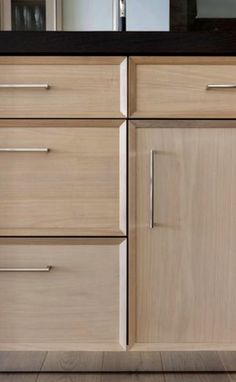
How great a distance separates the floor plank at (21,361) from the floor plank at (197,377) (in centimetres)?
36

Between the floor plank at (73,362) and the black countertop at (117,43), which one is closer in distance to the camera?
the black countertop at (117,43)

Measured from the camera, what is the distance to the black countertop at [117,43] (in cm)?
109

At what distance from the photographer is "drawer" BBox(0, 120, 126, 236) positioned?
44.1 inches

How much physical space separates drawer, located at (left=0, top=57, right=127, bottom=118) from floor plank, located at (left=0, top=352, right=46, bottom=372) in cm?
69

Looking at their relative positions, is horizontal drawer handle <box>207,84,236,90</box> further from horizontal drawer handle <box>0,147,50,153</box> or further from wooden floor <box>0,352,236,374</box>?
wooden floor <box>0,352,236,374</box>

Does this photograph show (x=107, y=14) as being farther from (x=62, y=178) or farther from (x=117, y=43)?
(x=62, y=178)

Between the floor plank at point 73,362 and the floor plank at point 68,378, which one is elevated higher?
the floor plank at point 73,362

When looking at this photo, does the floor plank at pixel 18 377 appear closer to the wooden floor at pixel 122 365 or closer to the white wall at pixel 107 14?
the wooden floor at pixel 122 365

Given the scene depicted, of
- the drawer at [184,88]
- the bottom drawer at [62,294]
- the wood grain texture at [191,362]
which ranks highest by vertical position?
the drawer at [184,88]

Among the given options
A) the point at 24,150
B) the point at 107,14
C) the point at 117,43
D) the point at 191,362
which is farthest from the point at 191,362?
the point at 107,14

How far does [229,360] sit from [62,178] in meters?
0.72

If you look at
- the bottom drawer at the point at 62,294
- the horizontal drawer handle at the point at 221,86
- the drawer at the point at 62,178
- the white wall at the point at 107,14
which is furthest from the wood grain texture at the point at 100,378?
the white wall at the point at 107,14

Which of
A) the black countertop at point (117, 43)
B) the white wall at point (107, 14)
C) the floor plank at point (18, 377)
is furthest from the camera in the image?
the white wall at point (107, 14)

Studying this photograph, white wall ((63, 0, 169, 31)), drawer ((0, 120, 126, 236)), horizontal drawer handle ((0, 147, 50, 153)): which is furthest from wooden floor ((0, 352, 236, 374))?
white wall ((63, 0, 169, 31))
